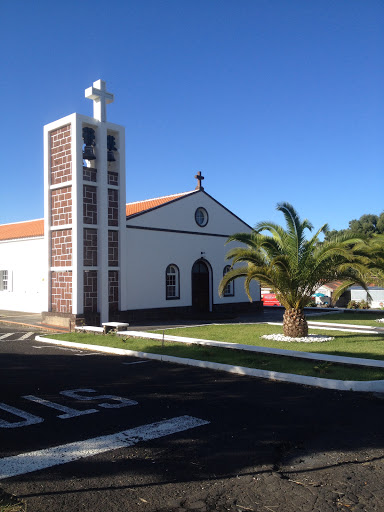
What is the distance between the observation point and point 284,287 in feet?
44.8

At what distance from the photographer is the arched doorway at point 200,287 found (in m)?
23.4

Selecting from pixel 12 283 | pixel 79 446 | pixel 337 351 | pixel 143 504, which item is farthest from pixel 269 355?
pixel 12 283

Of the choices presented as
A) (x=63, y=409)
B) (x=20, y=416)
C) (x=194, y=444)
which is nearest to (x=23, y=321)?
(x=63, y=409)

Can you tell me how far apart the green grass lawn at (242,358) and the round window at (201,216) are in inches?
392

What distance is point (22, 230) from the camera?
26.5m

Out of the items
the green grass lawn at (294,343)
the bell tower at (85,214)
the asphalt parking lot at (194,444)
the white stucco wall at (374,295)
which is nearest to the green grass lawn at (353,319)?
the green grass lawn at (294,343)

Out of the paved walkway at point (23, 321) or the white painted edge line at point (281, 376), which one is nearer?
the white painted edge line at point (281, 376)

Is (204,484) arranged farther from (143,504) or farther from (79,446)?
(79,446)

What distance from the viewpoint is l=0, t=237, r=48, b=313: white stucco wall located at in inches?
919

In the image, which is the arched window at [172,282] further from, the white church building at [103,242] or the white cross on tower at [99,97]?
the white cross on tower at [99,97]

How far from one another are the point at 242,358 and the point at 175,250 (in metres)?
12.0

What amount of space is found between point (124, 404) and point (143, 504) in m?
3.17

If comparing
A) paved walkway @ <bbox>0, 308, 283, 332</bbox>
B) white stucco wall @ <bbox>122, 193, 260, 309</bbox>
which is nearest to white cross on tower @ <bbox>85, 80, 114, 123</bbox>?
white stucco wall @ <bbox>122, 193, 260, 309</bbox>

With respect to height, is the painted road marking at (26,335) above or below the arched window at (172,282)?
below
